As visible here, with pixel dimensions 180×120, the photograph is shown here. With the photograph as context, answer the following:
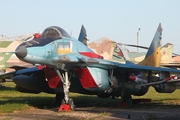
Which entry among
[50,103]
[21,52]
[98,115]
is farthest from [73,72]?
[50,103]

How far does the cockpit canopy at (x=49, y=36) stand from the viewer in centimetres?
1168

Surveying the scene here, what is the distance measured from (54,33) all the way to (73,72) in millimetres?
1584

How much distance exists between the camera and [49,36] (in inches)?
484

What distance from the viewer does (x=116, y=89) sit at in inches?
561

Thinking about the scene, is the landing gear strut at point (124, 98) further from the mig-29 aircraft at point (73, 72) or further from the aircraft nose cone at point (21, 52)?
the aircraft nose cone at point (21, 52)

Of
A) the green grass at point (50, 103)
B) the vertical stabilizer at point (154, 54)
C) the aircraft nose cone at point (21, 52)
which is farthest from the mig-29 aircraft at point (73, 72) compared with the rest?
the vertical stabilizer at point (154, 54)

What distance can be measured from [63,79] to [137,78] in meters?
3.05

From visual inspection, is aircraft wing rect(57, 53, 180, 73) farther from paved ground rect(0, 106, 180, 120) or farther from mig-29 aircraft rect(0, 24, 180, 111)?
paved ground rect(0, 106, 180, 120)

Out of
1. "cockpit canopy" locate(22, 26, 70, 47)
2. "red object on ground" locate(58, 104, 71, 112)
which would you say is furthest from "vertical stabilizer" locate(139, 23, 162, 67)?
"red object on ground" locate(58, 104, 71, 112)

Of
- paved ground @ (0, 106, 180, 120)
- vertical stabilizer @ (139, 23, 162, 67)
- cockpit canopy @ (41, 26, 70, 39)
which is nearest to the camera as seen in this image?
paved ground @ (0, 106, 180, 120)

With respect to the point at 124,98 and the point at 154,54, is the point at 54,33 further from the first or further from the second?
the point at 154,54

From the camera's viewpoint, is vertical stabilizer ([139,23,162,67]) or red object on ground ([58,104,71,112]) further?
vertical stabilizer ([139,23,162,67])

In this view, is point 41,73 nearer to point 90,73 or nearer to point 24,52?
point 90,73

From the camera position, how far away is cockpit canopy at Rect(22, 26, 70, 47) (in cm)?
1168
